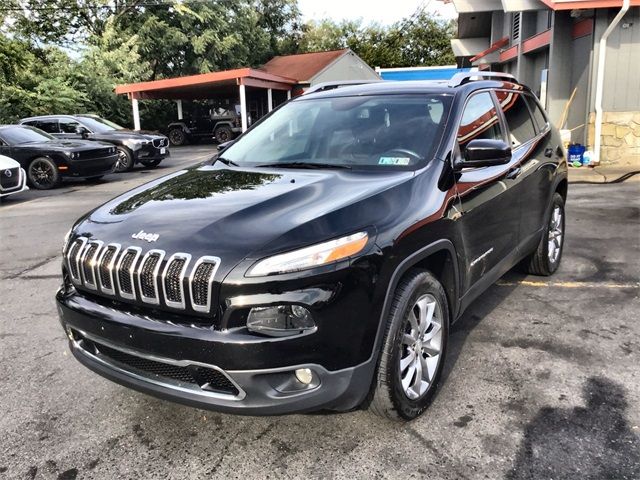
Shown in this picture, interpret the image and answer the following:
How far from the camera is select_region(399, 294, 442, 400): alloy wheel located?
9.49 ft

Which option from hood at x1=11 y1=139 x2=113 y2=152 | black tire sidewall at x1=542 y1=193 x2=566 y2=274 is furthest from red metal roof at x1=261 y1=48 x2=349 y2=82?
black tire sidewall at x1=542 y1=193 x2=566 y2=274

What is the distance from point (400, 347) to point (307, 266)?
664mm

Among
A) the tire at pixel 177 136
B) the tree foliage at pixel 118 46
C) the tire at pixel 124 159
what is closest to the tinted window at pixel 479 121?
the tire at pixel 124 159

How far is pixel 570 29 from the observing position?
1353 cm

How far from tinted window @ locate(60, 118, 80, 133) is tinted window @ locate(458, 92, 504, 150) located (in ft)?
48.3

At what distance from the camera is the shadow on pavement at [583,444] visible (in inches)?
101

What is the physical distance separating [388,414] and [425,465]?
294 millimetres

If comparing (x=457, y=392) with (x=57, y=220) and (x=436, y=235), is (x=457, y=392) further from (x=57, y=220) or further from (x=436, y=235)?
(x=57, y=220)

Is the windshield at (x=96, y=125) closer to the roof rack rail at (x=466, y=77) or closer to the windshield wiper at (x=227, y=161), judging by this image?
the windshield wiper at (x=227, y=161)

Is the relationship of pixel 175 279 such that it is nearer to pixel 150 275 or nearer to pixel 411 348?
pixel 150 275

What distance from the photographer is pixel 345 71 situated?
3378 cm

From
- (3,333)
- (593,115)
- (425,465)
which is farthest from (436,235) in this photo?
(593,115)

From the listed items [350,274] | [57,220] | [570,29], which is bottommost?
[57,220]

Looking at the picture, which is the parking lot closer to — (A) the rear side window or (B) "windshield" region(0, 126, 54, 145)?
(A) the rear side window
